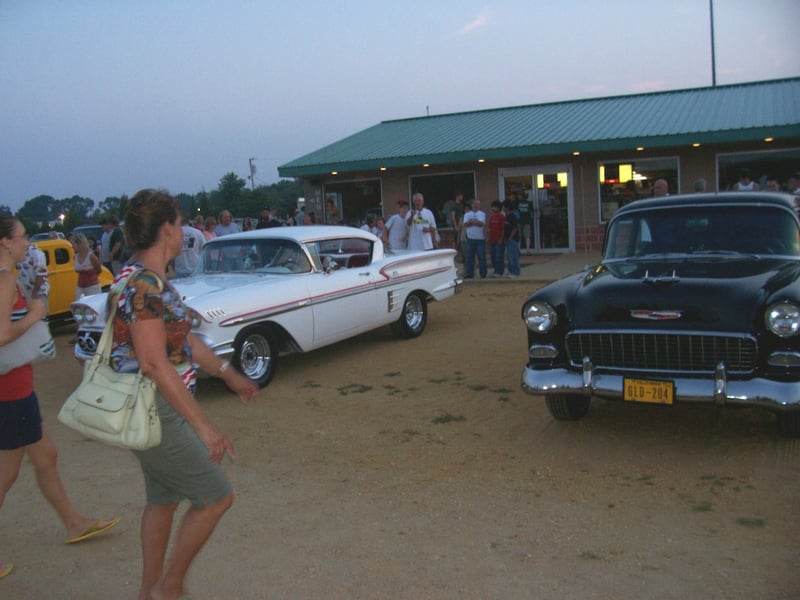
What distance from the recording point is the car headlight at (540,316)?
5547 mm

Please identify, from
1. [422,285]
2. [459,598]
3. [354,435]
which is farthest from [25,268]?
[459,598]

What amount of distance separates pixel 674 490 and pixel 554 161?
15.6m

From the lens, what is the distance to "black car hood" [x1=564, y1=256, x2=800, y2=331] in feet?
16.1

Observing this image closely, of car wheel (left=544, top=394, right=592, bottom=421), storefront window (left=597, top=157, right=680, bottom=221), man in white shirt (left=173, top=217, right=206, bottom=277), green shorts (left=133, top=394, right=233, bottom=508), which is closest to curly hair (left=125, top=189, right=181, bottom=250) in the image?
green shorts (left=133, top=394, right=233, bottom=508)

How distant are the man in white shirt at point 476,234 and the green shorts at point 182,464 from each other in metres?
12.5

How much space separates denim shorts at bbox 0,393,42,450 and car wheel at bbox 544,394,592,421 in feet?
11.4

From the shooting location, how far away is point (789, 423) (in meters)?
Result: 5.15

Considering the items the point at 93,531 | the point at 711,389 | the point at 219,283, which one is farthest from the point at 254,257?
the point at 711,389

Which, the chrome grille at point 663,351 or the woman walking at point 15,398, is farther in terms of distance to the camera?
the chrome grille at point 663,351

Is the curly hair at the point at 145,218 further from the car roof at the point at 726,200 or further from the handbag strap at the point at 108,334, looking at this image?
the car roof at the point at 726,200

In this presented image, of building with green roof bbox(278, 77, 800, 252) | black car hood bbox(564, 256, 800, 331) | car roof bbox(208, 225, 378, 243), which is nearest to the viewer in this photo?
black car hood bbox(564, 256, 800, 331)

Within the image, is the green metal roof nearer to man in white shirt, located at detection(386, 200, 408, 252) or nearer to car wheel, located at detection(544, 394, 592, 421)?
man in white shirt, located at detection(386, 200, 408, 252)

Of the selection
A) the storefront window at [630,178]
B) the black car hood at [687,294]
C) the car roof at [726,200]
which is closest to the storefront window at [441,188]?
the storefront window at [630,178]

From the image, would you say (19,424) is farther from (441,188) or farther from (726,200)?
(441,188)
